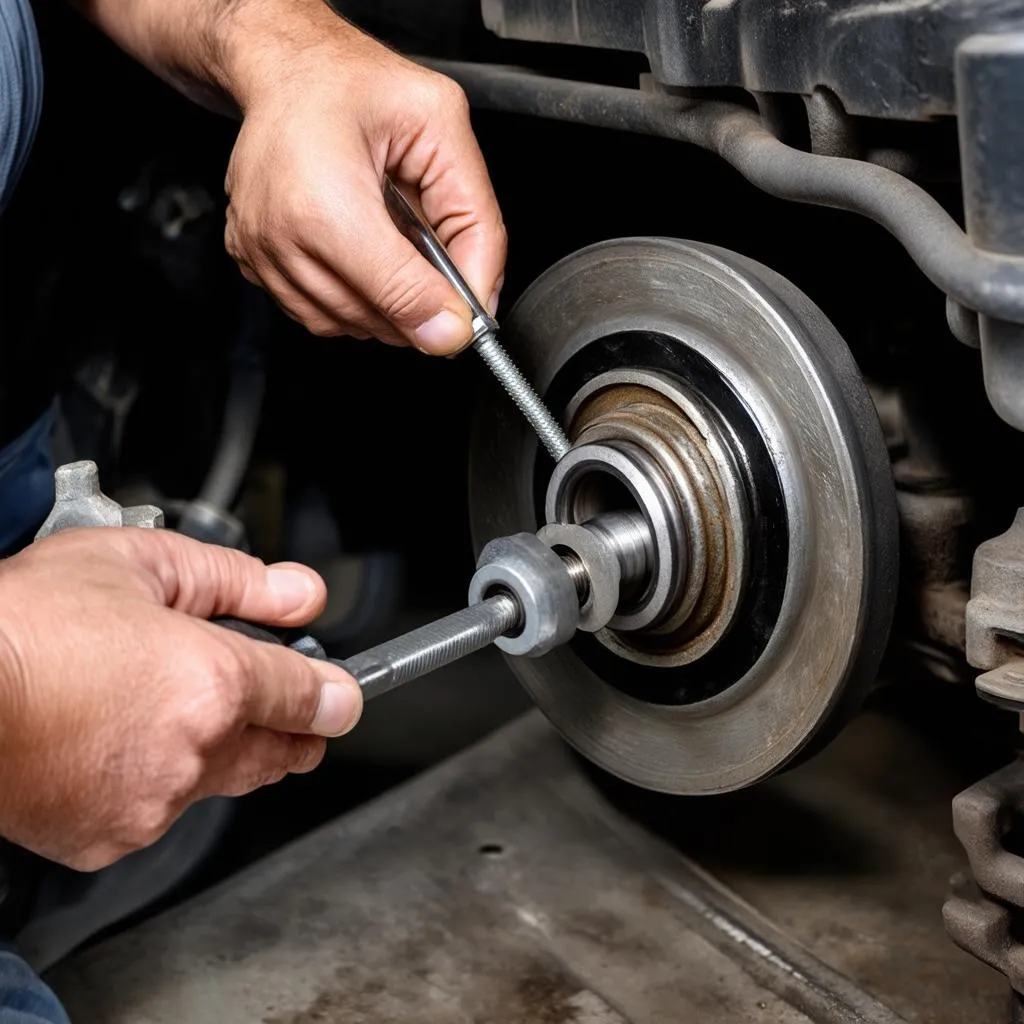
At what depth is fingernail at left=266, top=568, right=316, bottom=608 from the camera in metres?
0.67

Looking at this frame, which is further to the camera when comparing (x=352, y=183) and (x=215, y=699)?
(x=352, y=183)

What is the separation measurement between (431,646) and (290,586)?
0.26 ft

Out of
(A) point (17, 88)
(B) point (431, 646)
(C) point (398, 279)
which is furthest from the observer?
(A) point (17, 88)

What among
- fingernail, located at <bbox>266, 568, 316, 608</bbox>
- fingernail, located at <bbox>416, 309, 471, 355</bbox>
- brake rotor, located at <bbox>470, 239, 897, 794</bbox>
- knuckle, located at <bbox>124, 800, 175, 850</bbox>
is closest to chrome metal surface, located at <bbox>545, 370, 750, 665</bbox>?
brake rotor, located at <bbox>470, 239, 897, 794</bbox>

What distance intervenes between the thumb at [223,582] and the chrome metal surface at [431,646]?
4cm

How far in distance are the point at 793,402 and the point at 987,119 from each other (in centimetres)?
24

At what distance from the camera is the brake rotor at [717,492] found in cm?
77

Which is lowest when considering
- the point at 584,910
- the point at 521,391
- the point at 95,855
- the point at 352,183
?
the point at 584,910

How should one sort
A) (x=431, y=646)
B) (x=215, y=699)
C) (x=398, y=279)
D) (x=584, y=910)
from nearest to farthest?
(x=215, y=699) → (x=431, y=646) → (x=398, y=279) → (x=584, y=910)

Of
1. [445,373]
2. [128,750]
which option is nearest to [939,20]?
[128,750]

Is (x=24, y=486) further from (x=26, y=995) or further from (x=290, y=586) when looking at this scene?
(x=290, y=586)

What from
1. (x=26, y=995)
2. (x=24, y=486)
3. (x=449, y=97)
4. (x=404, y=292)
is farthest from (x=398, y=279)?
(x=26, y=995)

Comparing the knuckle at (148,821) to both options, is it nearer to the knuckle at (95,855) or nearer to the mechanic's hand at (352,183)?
the knuckle at (95,855)

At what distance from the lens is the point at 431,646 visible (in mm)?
699
